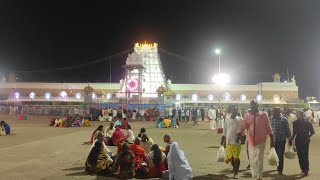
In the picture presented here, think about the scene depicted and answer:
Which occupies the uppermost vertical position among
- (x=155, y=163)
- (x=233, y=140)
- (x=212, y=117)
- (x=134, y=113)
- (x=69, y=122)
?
(x=134, y=113)

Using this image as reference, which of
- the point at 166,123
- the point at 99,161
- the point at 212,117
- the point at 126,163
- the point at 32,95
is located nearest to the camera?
the point at 126,163

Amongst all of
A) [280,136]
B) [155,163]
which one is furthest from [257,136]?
[155,163]

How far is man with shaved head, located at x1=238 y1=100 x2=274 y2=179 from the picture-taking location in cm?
798

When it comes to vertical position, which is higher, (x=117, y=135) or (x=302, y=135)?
(x=302, y=135)

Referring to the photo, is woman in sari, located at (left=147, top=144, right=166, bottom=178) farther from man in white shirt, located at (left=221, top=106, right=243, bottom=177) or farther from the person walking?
the person walking

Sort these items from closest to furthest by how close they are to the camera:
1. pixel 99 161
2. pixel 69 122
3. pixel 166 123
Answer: pixel 99 161 → pixel 69 122 → pixel 166 123

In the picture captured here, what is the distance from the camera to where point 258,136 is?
8047 mm

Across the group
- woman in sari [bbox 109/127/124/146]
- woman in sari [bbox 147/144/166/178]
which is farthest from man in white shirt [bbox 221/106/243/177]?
woman in sari [bbox 109/127/124/146]

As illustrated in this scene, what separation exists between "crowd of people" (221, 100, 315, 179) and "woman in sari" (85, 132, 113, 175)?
289 centimetres

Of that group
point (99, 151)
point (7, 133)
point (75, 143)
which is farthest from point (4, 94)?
point (99, 151)

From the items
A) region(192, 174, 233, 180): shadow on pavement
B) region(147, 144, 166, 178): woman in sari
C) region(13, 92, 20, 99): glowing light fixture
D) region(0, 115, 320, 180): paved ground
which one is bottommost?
region(192, 174, 233, 180): shadow on pavement

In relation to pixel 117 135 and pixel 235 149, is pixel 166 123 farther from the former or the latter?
pixel 235 149

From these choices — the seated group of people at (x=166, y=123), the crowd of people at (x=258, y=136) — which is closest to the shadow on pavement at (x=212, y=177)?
the crowd of people at (x=258, y=136)

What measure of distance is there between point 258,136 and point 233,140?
874 mm
